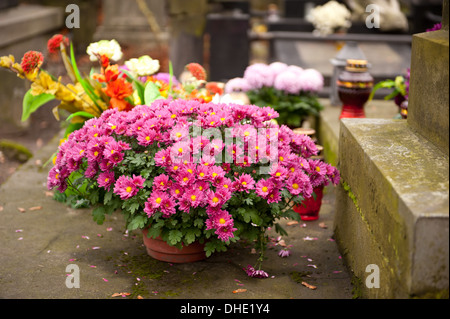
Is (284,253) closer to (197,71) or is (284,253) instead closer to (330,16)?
(197,71)

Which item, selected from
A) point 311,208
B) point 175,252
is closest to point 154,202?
point 175,252

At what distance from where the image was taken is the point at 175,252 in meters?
3.24

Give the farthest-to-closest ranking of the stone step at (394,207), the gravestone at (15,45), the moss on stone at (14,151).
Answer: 1. the gravestone at (15,45)
2. the moss on stone at (14,151)
3. the stone step at (394,207)

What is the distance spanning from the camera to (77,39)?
1295 cm

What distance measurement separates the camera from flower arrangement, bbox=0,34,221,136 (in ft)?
13.2

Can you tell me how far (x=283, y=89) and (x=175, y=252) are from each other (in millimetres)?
2732

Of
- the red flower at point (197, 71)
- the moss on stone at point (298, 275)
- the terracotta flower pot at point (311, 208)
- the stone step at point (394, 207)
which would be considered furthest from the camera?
the red flower at point (197, 71)

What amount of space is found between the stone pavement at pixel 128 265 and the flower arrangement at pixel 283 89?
1597mm

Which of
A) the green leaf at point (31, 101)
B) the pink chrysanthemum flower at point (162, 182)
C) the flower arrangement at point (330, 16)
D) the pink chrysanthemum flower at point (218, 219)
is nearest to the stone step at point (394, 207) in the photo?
the pink chrysanthemum flower at point (218, 219)

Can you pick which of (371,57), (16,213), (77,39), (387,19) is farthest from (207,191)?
(77,39)

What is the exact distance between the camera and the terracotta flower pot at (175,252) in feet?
10.6

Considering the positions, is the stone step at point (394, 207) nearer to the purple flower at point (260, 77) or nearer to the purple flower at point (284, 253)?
the purple flower at point (284, 253)

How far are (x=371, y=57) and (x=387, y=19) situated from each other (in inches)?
78.8

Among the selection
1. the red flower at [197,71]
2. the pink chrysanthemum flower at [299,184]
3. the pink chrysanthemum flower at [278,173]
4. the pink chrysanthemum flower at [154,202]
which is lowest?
the pink chrysanthemum flower at [154,202]
